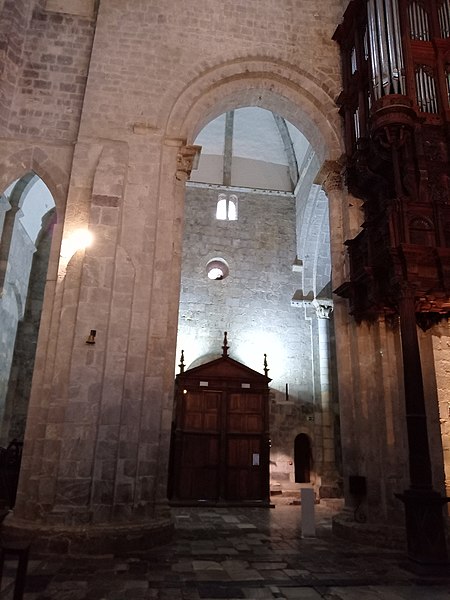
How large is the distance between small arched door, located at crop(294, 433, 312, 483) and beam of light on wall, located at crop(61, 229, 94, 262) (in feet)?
31.2

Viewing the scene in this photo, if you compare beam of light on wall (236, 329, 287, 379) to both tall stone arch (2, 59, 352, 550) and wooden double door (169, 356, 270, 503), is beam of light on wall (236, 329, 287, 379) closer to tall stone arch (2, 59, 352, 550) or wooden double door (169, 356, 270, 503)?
wooden double door (169, 356, 270, 503)

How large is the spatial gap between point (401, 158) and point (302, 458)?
994 cm

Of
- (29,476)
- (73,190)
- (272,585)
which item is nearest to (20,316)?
(73,190)

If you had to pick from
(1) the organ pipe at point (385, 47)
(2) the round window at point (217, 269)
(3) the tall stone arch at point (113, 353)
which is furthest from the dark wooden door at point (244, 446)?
(1) the organ pipe at point (385, 47)

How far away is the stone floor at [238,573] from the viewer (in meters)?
4.52

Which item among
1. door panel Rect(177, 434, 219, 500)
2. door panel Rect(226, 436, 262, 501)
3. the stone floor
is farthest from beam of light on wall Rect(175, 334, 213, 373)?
the stone floor

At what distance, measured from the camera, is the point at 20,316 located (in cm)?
1373

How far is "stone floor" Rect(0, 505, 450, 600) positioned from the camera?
452cm

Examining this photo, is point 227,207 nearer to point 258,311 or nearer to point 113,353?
point 258,311

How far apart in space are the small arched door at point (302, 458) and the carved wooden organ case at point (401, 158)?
740 centimetres

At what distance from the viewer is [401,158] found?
7.57 m

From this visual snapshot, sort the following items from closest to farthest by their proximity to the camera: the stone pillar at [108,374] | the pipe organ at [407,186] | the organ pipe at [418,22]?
the pipe organ at [407,186] < the stone pillar at [108,374] < the organ pipe at [418,22]

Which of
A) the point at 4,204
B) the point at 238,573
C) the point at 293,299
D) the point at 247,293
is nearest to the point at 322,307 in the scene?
the point at 293,299

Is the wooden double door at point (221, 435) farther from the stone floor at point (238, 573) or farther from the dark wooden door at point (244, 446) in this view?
the stone floor at point (238, 573)
